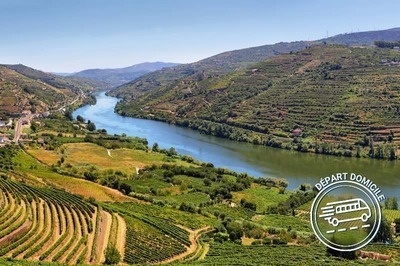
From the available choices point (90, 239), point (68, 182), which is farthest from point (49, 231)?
point (68, 182)

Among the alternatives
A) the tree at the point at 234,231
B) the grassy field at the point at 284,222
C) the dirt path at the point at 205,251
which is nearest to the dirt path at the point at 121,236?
the dirt path at the point at 205,251

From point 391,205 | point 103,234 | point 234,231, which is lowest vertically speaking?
point 391,205

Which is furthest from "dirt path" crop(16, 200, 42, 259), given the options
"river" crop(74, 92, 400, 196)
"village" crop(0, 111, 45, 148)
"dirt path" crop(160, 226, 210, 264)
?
"village" crop(0, 111, 45, 148)

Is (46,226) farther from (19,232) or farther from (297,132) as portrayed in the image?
(297,132)

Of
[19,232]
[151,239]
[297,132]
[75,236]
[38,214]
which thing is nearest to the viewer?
[19,232]

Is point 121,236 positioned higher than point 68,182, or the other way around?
point 68,182

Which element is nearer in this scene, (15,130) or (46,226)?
(46,226)

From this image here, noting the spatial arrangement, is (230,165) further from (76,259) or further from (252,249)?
(76,259)

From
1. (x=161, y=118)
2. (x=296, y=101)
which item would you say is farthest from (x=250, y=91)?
(x=161, y=118)
